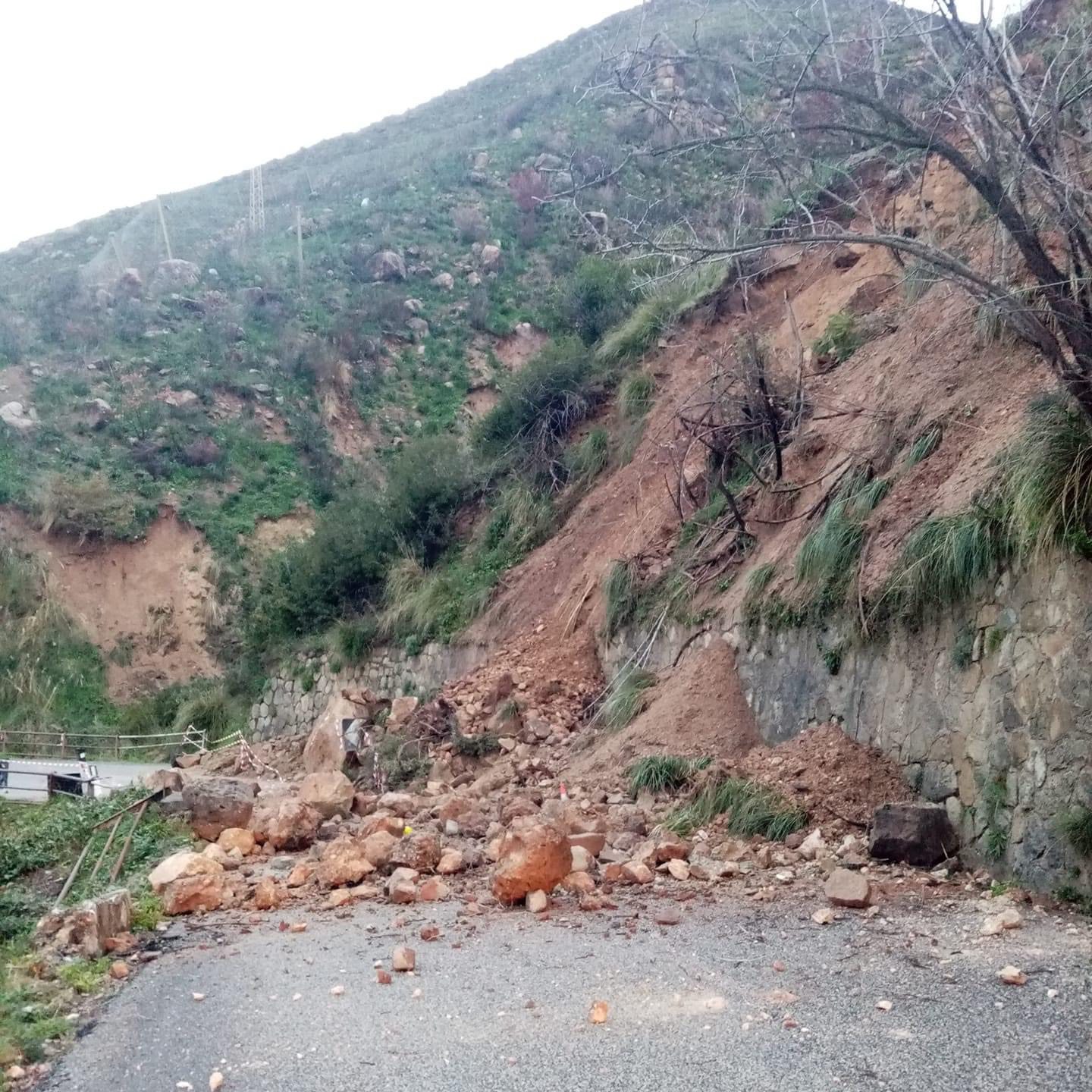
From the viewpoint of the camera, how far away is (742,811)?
7.80 m

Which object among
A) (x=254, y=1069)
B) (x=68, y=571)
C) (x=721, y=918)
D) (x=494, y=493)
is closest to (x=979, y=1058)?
(x=721, y=918)

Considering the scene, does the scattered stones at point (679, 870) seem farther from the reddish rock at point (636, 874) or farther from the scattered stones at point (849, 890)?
the scattered stones at point (849, 890)

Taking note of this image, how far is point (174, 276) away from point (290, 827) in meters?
34.6

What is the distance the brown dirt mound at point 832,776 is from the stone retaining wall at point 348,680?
24.4 feet

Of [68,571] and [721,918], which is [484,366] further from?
[721,918]

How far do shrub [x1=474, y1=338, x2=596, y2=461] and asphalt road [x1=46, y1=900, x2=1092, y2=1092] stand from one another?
12.6 metres

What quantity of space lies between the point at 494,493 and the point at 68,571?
16.6 metres

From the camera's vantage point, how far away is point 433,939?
6172mm

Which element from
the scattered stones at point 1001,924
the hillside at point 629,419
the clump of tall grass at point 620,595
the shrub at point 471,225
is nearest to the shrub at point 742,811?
the hillside at point 629,419

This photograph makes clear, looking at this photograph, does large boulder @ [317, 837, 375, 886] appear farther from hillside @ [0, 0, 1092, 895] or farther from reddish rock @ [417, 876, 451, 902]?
hillside @ [0, 0, 1092, 895]

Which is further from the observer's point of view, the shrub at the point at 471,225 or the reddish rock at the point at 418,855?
the shrub at the point at 471,225

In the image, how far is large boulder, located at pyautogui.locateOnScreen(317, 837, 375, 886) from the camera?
7535 millimetres

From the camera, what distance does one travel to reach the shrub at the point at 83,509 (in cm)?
2930

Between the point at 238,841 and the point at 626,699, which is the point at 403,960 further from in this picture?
the point at 626,699
